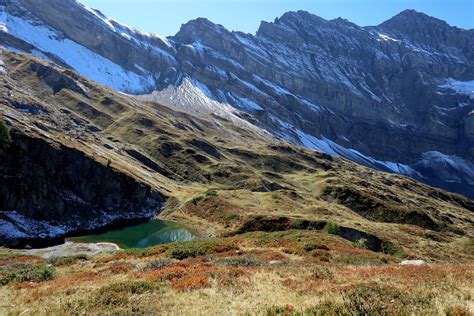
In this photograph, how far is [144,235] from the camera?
85312 mm

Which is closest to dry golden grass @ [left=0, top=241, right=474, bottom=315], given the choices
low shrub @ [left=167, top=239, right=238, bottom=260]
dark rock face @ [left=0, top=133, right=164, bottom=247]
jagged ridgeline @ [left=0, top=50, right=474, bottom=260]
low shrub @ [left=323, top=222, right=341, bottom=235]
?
low shrub @ [left=167, top=239, right=238, bottom=260]

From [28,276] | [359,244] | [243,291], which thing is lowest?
[28,276]

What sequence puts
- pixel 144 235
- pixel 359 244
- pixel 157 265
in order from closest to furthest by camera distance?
1. pixel 157 265
2. pixel 359 244
3. pixel 144 235

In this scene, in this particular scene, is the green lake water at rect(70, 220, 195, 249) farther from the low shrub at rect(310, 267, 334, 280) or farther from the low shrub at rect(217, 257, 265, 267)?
the low shrub at rect(310, 267, 334, 280)

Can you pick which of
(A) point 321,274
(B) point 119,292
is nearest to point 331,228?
(A) point 321,274

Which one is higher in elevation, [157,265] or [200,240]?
[157,265]

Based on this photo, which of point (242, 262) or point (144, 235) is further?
point (144, 235)

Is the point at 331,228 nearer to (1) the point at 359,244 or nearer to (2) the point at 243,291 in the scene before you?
(1) the point at 359,244

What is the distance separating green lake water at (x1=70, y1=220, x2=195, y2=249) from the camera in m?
76.8

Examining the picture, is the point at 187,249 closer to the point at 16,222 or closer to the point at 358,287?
the point at 358,287

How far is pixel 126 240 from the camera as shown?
259ft

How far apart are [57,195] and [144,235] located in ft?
63.6

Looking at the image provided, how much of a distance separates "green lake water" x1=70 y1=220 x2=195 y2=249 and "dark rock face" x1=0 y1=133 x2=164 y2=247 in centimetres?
437

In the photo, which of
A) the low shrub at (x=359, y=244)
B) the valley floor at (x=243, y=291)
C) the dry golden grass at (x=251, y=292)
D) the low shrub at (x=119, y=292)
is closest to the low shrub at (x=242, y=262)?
the valley floor at (x=243, y=291)
